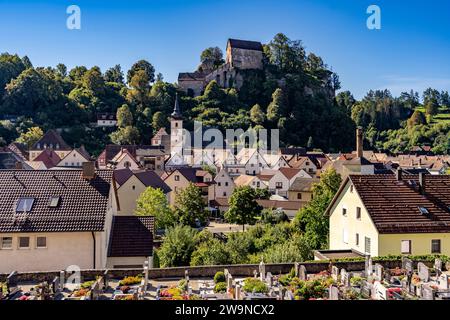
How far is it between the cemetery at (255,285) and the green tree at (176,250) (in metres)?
13.5

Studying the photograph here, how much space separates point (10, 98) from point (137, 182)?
81.5m

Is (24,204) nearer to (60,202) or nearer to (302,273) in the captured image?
(60,202)

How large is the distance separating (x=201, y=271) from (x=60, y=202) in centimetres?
684

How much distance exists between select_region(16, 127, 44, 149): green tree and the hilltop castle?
49058 millimetres

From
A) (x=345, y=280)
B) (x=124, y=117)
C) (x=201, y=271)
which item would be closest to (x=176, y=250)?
(x=201, y=271)

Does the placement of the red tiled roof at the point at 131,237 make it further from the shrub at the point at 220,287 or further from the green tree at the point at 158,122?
the green tree at the point at 158,122

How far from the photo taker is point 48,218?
18.2 metres

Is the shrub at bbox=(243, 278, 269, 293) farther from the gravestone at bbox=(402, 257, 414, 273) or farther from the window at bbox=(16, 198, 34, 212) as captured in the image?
the window at bbox=(16, 198, 34, 212)

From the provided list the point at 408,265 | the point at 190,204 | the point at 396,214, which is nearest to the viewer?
the point at 408,265

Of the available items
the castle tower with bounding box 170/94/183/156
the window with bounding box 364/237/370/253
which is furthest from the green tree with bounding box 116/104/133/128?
the window with bounding box 364/237/370/253

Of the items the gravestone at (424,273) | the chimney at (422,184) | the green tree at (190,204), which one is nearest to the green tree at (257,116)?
the green tree at (190,204)

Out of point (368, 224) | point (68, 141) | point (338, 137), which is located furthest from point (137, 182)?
point (338, 137)

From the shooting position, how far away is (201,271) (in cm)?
1552

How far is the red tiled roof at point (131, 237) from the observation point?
64.2ft
